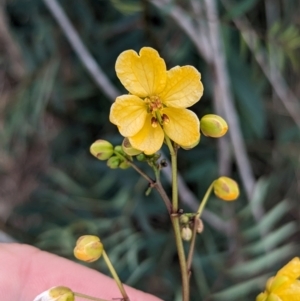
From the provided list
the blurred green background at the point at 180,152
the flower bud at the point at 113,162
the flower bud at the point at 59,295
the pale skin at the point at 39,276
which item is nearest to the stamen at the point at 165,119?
the flower bud at the point at 113,162

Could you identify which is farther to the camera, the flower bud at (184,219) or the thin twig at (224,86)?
the thin twig at (224,86)

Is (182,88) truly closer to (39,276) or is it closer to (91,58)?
(39,276)

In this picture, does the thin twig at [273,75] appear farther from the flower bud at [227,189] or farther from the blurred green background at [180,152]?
the flower bud at [227,189]

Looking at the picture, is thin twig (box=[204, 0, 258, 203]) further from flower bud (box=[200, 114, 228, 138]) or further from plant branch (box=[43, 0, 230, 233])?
flower bud (box=[200, 114, 228, 138])

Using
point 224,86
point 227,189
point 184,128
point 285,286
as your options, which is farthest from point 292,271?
point 224,86

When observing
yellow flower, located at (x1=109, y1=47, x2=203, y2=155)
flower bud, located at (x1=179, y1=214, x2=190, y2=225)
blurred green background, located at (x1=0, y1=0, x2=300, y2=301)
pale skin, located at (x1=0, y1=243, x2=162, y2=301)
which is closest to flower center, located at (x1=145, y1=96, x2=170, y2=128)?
yellow flower, located at (x1=109, y1=47, x2=203, y2=155)
